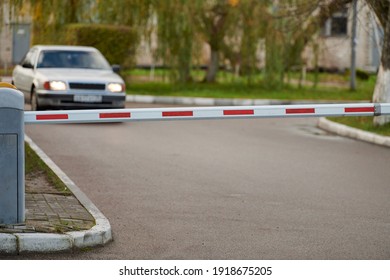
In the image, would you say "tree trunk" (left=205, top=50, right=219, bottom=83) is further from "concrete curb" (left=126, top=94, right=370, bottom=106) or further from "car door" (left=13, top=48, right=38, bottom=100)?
"car door" (left=13, top=48, right=38, bottom=100)

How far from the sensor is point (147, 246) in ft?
28.1

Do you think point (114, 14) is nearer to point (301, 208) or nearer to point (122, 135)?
point (122, 135)

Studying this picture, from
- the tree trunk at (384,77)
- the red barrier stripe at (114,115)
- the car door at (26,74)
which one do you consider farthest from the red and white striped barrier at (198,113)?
the car door at (26,74)

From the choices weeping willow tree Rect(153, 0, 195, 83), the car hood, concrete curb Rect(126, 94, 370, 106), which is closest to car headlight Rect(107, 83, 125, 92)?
the car hood

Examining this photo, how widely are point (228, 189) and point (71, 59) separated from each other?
37.0 ft

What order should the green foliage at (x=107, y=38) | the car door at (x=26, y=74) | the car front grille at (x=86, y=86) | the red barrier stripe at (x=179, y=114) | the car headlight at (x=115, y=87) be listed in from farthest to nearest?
the green foliage at (x=107, y=38)
the car door at (x=26, y=74)
the car headlight at (x=115, y=87)
the car front grille at (x=86, y=86)
the red barrier stripe at (x=179, y=114)

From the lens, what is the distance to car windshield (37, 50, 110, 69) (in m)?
22.5

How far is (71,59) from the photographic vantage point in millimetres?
22844

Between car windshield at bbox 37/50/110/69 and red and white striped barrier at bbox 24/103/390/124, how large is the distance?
13.3 m

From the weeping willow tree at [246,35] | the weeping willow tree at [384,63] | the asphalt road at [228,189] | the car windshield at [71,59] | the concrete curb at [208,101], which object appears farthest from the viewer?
the weeping willow tree at [246,35]

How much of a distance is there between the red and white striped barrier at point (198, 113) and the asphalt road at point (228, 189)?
94 cm

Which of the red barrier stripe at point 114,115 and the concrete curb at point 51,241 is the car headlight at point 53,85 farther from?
the concrete curb at point 51,241

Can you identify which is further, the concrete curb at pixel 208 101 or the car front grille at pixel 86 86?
the concrete curb at pixel 208 101

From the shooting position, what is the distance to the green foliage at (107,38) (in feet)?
102
